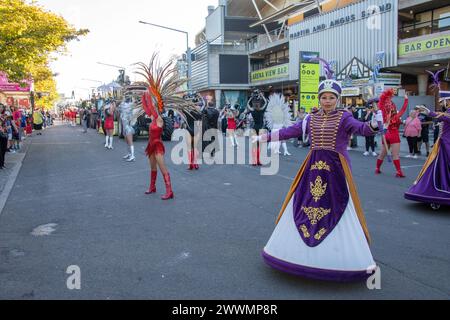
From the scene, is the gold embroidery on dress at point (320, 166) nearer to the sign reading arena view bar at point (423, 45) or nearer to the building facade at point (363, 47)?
the building facade at point (363, 47)

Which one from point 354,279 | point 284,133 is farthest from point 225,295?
point 284,133

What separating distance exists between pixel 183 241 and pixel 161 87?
3681 mm

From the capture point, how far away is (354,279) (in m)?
3.87

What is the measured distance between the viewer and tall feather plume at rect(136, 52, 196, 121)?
8.11 m

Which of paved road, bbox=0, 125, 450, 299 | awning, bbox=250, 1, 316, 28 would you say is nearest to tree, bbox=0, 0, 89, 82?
paved road, bbox=0, 125, 450, 299

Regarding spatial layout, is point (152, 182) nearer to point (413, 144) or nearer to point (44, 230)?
point (44, 230)

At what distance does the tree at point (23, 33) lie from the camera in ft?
49.8

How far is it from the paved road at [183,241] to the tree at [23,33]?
294 inches

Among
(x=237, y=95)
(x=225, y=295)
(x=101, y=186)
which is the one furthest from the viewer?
(x=237, y=95)

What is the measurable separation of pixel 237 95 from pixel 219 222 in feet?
132

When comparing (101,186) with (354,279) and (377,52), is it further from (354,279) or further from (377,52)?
(377,52)

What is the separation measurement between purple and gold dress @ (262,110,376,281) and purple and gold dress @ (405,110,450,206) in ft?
10.5

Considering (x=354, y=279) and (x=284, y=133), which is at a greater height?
(x=284, y=133)

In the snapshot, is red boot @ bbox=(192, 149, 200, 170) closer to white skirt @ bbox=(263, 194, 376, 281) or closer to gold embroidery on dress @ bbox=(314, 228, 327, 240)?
white skirt @ bbox=(263, 194, 376, 281)
